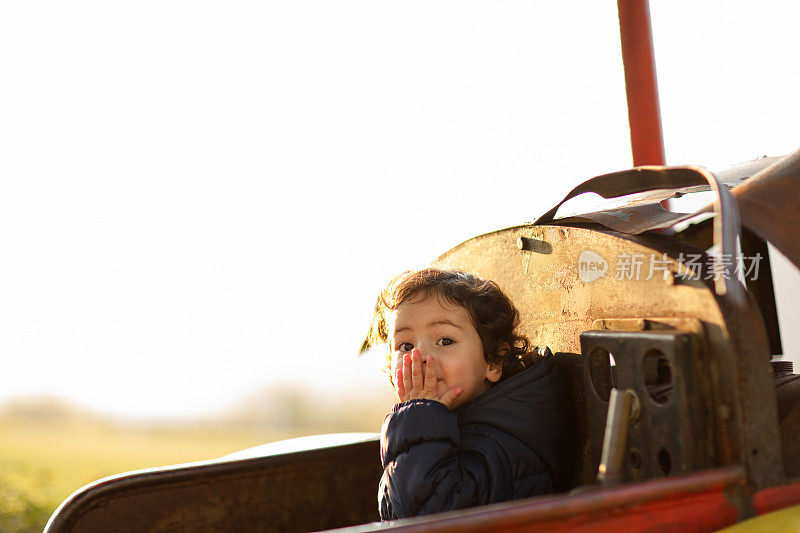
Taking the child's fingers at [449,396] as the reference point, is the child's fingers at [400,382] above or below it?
above

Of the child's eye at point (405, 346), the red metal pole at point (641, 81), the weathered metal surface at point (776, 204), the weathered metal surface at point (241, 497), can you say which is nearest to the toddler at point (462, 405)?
the child's eye at point (405, 346)

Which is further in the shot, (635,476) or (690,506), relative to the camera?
(635,476)

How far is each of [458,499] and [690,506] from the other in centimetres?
46

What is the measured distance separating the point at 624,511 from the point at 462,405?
0.60 meters

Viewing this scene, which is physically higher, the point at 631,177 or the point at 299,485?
the point at 631,177

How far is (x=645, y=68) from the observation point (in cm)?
209

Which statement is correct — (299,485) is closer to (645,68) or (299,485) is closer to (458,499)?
(458,499)

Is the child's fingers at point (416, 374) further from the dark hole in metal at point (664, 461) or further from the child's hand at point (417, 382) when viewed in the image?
the dark hole in metal at point (664, 461)

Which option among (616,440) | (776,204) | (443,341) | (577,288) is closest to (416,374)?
(443,341)

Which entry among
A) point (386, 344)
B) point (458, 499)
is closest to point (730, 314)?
point (458, 499)

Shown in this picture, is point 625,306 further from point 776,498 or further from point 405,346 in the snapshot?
point 405,346

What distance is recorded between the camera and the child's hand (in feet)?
4.92

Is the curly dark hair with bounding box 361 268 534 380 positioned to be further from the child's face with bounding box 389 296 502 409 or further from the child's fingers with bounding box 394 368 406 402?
the child's fingers with bounding box 394 368 406 402

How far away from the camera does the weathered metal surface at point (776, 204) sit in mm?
1119
